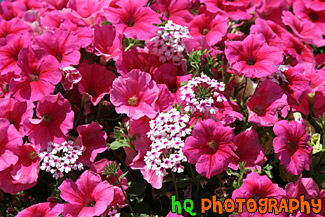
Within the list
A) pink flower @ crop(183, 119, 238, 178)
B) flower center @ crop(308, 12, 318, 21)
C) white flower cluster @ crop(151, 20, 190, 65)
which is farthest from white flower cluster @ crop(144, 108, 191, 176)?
flower center @ crop(308, 12, 318, 21)

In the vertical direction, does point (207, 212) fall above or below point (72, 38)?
below

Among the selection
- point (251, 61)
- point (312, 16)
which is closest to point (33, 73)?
point (251, 61)

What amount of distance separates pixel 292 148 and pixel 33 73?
110 centimetres

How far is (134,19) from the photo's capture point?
5.72 ft

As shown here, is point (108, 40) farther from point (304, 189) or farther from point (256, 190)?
point (304, 189)

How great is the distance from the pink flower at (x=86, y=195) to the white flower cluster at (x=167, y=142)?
0.21 m

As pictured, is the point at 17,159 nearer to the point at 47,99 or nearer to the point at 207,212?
the point at 47,99

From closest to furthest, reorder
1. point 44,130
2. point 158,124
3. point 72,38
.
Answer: point 158,124 < point 44,130 < point 72,38

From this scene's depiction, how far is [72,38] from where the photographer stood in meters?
1.65

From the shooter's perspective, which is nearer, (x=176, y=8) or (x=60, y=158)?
(x=60, y=158)

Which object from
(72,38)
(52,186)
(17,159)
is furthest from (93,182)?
(72,38)

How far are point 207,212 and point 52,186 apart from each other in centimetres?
64

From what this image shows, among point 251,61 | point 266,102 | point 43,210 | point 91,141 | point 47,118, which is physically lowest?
point 43,210

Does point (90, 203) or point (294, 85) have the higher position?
point (294, 85)
